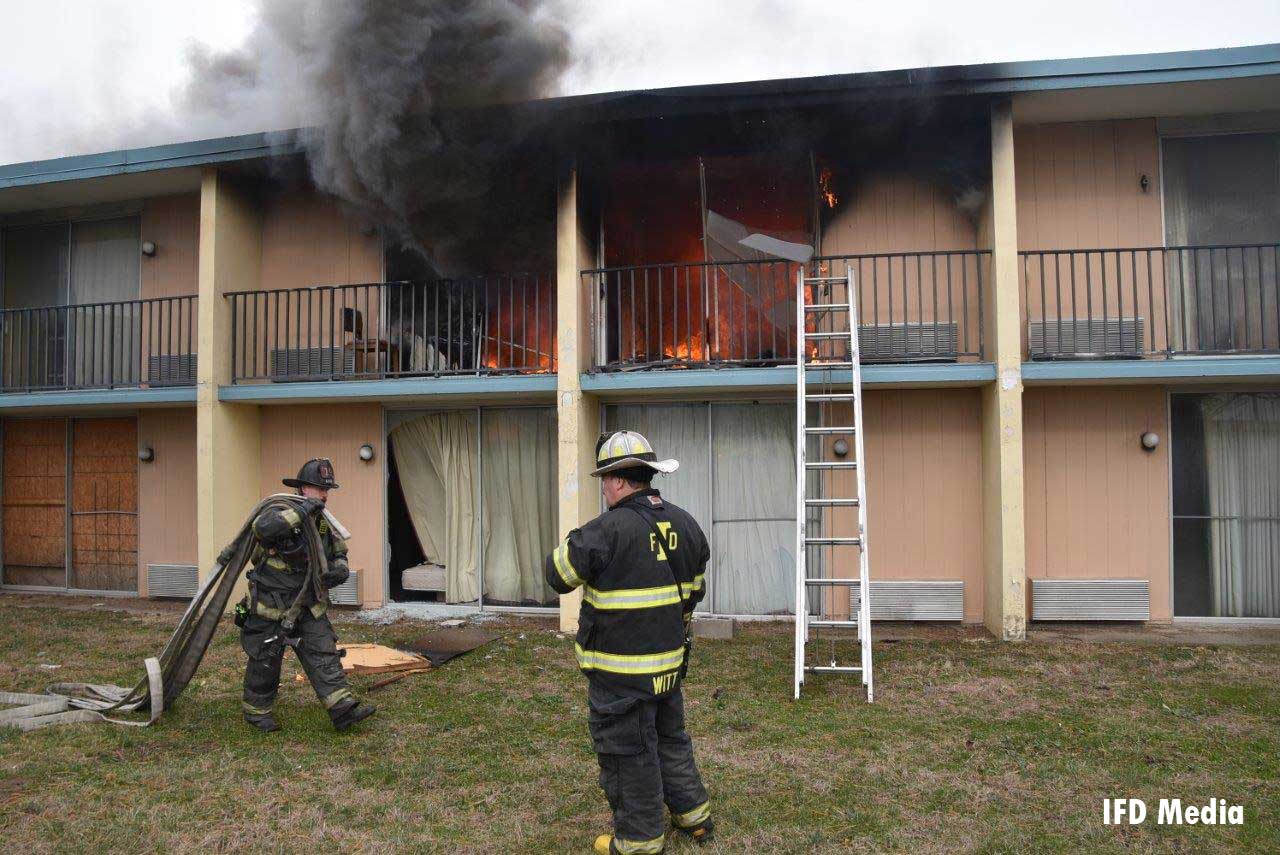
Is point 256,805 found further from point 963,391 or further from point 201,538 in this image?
point 963,391

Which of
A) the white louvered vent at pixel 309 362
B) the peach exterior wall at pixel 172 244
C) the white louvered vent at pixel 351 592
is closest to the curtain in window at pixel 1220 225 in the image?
the white louvered vent at pixel 309 362

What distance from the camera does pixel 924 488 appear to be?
7.99 m

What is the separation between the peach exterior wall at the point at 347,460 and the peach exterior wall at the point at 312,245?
1562mm

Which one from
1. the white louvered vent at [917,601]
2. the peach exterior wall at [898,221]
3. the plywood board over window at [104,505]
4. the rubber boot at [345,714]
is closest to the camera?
the rubber boot at [345,714]

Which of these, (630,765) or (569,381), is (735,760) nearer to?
(630,765)

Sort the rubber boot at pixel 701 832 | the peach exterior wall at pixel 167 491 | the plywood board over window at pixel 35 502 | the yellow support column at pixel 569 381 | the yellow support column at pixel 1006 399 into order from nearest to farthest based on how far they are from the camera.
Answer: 1. the rubber boot at pixel 701 832
2. the yellow support column at pixel 1006 399
3. the yellow support column at pixel 569 381
4. the peach exterior wall at pixel 167 491
5. the plywood board over window at pixel 35 502

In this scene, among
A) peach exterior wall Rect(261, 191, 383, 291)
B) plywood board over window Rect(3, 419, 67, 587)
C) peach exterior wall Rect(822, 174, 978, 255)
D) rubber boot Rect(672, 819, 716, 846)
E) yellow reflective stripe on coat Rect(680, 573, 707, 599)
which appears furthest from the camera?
plywood board over window Rect(3, 419, 67, 587)

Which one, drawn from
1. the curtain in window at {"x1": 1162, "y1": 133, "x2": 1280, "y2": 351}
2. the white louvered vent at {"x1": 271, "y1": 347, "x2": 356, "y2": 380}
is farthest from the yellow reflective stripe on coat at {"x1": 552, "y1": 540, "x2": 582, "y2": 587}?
the curtain in window at {"x1": 1162, "y1": 133, "x2": 1280, "y2": 351}

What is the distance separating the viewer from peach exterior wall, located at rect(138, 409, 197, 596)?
981 cm

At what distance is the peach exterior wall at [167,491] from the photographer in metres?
9.81

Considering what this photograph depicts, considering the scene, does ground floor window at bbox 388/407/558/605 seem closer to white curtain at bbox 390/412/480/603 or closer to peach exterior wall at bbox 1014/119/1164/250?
white curtain at bbox 390/412/480/603

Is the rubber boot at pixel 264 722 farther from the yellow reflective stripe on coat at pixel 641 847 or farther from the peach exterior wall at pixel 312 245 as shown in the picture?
the peach exterior wall at pixel 312 245

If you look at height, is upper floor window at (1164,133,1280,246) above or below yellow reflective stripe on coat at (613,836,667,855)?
above

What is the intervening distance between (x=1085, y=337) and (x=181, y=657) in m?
8.18
